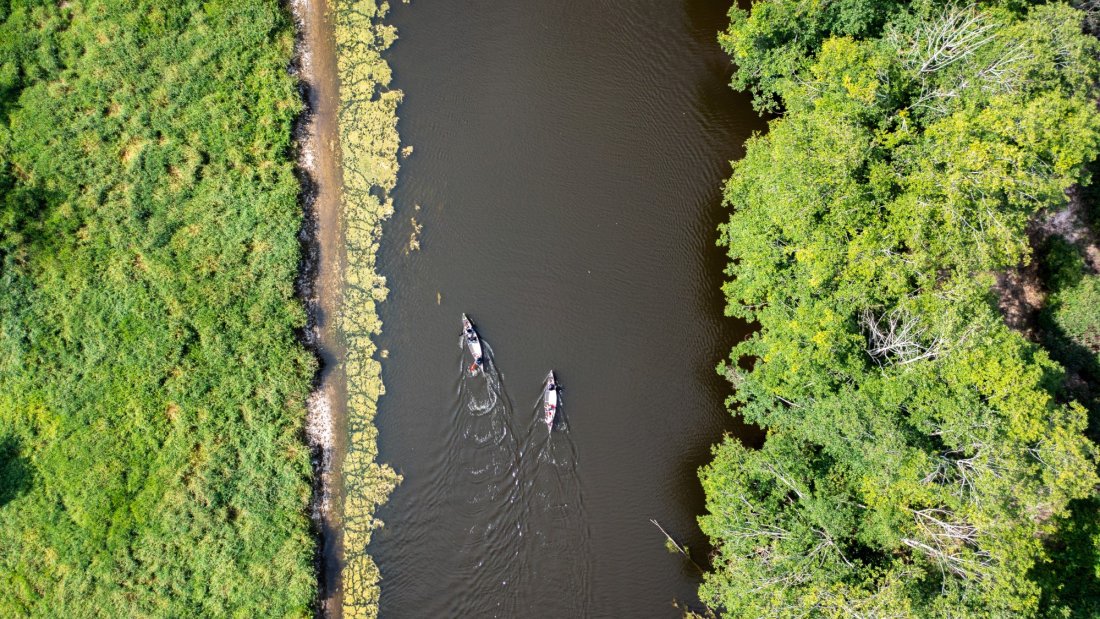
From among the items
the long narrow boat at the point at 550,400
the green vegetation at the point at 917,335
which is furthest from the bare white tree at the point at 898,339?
the long narrow boat at the point at 550,400

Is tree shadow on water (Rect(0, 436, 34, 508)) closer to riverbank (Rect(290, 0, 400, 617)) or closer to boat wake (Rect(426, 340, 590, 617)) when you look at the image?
riverbank (Rect(290, 0, 400, 617))

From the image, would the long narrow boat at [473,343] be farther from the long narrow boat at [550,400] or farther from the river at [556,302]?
the long narrow boat at [550,400]

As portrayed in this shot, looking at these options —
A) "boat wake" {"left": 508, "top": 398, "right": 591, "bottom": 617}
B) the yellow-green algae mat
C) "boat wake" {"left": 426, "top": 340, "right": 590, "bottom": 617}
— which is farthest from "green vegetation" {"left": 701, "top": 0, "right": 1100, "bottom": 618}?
the yellow-green algae mat

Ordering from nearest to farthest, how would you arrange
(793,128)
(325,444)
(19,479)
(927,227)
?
1. (927,227)
2. (793,128)
3. (19,479)
4. (325,444)

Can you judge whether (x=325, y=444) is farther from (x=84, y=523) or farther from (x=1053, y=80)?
(x=1053, y=80)

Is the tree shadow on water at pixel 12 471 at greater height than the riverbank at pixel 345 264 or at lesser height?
lesser

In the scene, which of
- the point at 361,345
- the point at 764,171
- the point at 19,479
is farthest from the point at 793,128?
the point at 19,479
